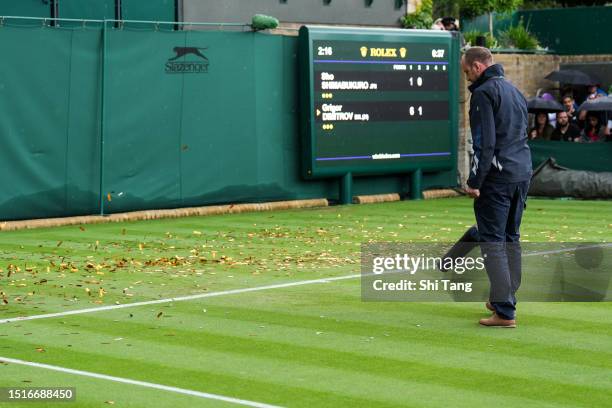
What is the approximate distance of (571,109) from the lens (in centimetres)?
2781

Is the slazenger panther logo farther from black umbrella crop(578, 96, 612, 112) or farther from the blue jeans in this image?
the blue jeans

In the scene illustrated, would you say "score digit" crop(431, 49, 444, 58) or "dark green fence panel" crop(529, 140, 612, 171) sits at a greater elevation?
"score digit" crop(431, 49, 444, 58)

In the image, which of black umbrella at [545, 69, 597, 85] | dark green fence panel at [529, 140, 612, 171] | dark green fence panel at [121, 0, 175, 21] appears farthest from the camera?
black umbrella at [545, 69, 597, 85]

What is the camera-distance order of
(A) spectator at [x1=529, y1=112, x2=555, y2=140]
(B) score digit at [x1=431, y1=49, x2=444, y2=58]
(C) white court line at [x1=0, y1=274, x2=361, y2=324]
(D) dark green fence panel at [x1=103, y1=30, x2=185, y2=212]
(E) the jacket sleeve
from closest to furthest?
(E) the jacket sleeve → (C) white court line at [x1=0, y1=274, x2=361, y2=324] → (D) dark green fence panel at [x1=103, y1=30, x2=185, y2=212] → (B) score digit at [x1=431, y1=49, x2=444, y2=58] → (A) spectator at [x1=529, y1=112, x2=555, y2=140]

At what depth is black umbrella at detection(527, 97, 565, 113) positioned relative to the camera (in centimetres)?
2683

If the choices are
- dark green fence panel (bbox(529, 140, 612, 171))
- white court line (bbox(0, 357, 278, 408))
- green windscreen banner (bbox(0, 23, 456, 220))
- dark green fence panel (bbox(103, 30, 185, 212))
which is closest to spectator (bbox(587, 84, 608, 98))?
dark green fence panel (bbox(529, 140, 612, 171))

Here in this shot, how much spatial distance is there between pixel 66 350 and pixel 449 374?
285cm

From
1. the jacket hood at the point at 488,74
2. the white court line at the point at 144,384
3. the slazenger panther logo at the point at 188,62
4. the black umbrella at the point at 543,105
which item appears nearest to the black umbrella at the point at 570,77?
the black umbrella at the point at 543,105

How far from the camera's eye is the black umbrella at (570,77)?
94.9ft

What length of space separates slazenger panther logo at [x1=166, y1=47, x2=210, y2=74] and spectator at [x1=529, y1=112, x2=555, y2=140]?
8.79 m

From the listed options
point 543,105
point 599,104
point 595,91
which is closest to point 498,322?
point 599,104

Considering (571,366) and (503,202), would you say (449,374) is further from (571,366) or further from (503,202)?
(503,202)

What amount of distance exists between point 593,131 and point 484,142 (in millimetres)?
16991

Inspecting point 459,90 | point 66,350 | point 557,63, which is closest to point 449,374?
point 66,350
